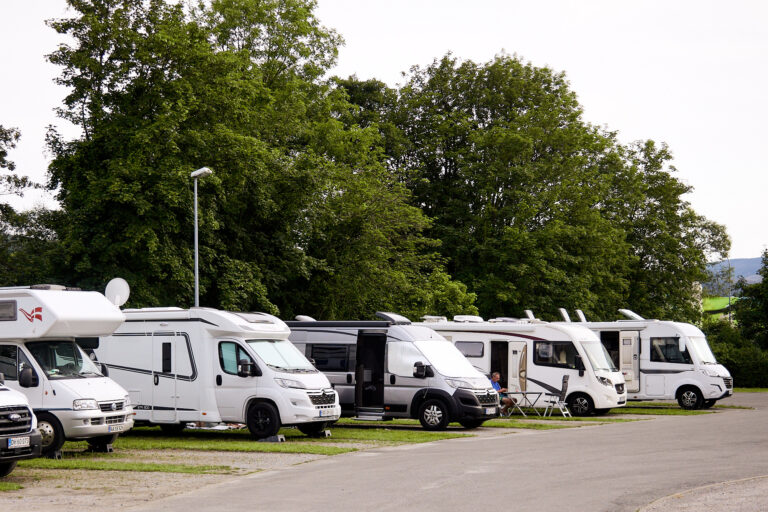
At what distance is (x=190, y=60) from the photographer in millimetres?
32094

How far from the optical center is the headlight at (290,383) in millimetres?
19969

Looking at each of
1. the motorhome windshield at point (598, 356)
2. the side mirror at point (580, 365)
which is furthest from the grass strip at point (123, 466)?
the motorhome windshield at point (598, 356)

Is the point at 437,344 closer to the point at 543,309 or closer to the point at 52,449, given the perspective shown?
the point at 52,449

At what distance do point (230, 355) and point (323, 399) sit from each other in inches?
85.3

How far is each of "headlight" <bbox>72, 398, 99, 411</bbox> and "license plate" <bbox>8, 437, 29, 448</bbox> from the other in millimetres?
2754

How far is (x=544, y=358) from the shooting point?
1133 inches

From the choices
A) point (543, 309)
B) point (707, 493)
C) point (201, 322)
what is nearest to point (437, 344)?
point (201, 322)

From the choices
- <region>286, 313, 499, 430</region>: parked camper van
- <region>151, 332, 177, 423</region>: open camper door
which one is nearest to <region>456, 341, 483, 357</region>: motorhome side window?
<region>286, 313, 499, 430</region>: parked camper van

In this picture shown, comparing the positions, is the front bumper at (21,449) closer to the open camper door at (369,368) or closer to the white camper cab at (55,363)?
the white camper cab at (55,363)

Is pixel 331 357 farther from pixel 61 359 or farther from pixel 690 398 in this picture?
pixel 690 398

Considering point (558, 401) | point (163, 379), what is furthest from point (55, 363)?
point (558, 401)

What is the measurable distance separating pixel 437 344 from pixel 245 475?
33.6ft

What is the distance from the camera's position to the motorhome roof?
16125 mm

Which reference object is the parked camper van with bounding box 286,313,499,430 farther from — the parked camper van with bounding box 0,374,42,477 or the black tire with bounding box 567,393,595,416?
the parked camper van with bounding box 0,374,42,477
